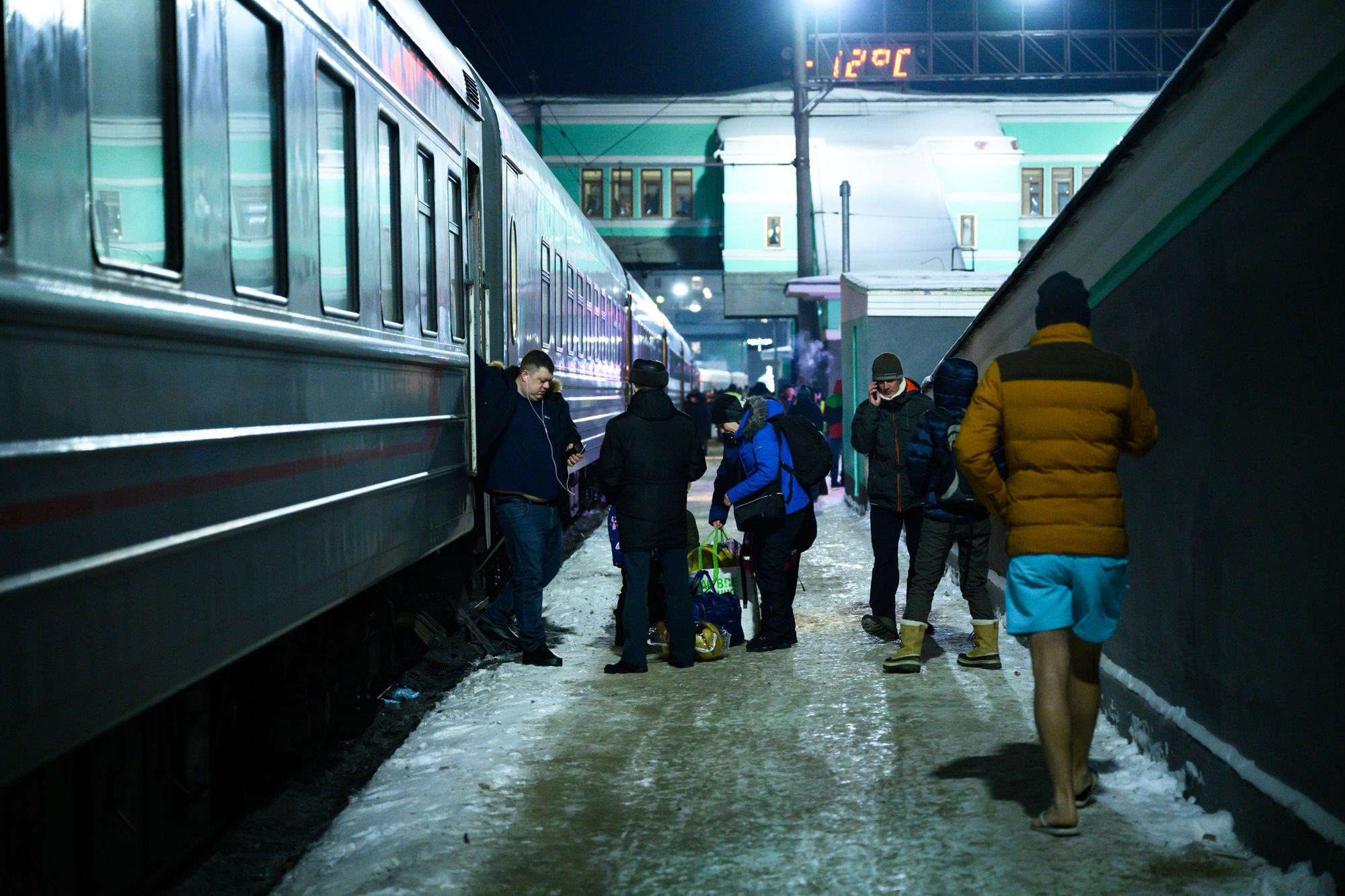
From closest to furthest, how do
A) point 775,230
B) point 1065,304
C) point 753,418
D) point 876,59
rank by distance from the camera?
point 1065,304, point 753,418, point 876,59, point 775,230

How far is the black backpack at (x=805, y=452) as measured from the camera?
8445 mm

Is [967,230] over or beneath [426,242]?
over

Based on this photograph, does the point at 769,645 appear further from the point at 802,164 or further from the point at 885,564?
the point at 802,164

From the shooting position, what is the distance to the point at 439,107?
756 cm

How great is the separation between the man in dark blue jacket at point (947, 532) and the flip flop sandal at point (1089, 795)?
2.45 metres

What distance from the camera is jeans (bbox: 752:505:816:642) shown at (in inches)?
331

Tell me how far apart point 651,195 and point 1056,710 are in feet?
141

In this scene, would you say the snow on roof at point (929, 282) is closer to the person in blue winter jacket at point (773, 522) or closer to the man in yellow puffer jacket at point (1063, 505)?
the person in blue winter jacket at point (773, 522)

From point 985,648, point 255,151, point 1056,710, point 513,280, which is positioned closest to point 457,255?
point 513,280

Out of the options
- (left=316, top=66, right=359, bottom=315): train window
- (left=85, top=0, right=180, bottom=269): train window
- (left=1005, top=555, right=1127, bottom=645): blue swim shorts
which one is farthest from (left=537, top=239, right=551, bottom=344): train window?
(left=85, top=0, right=180, bottom=269): train window

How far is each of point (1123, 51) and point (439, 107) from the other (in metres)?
35.3

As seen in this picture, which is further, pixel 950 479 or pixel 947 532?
pixel 947 532

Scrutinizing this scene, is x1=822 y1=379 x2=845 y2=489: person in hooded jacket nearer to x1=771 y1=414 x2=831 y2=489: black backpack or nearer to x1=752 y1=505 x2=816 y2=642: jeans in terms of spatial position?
x1=771 y1=414 x2=831 y2=489: black backpack

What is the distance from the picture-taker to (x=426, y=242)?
7.20 meters
